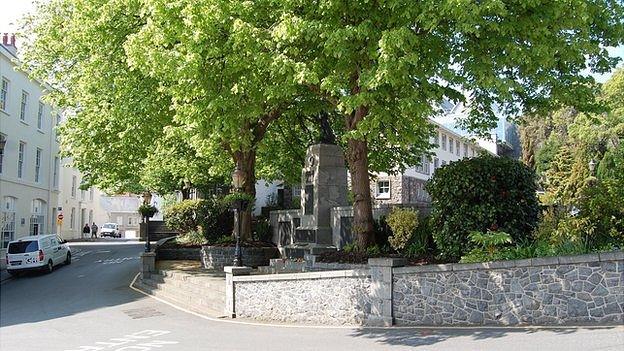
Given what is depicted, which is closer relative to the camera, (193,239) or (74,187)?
(193,239)

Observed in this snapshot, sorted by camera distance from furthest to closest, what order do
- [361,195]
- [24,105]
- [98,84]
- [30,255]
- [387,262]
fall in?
[24,105]
[30,255]
[98,84]
[361,195]
[387,262]

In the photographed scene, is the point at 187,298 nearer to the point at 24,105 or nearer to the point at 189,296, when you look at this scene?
the point at 189,296

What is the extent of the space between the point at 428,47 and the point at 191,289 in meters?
10.2

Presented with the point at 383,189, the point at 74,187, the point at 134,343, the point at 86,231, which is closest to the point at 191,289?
the point at 134,343

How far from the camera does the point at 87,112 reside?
64.6 feet

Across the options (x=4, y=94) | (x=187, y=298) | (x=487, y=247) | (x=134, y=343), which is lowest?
(x=134, y=343)

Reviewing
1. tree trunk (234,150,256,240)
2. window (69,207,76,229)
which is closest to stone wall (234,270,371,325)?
tree trunk (234,150,256,240)

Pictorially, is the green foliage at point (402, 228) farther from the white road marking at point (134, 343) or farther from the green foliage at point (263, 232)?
the green foliage at point (263, 232)

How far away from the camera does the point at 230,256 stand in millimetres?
21641

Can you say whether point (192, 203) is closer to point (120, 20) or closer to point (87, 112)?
point (87, 112)

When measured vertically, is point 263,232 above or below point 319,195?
below

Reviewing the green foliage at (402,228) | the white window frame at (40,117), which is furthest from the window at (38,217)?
the green foliage at (402,228)

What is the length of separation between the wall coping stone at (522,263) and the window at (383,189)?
3197 centimetres

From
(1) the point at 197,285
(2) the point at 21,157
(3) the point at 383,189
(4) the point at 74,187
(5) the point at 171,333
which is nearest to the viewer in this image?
(5) the point at 171,333
